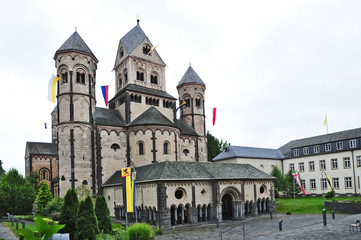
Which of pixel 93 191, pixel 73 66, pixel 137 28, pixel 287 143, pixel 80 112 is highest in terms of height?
pixel 137 28

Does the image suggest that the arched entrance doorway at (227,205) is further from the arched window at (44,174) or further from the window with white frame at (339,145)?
the arched window at (44,174)

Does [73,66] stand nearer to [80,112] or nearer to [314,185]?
[80,112]

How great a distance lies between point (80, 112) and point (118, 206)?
49.1ft

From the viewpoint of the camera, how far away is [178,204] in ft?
108

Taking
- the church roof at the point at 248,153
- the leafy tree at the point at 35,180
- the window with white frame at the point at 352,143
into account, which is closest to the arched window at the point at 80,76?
the leafy tree at the point at 35,180

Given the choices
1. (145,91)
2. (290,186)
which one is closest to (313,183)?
(290,186)

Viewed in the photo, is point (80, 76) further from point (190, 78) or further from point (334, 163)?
point (334, 163)

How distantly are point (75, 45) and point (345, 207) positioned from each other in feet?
141

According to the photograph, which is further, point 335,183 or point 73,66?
point 335,183

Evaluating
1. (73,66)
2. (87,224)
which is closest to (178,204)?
(87,224)

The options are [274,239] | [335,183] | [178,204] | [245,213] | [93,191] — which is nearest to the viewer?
[274,239]

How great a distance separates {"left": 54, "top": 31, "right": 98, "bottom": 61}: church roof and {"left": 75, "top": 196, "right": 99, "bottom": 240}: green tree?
3155 cm

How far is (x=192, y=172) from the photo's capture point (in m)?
35.5

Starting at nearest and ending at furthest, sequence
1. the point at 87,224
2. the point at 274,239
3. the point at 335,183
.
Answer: the point at 87,224 → the point at 274,239 → the point at 335,183
